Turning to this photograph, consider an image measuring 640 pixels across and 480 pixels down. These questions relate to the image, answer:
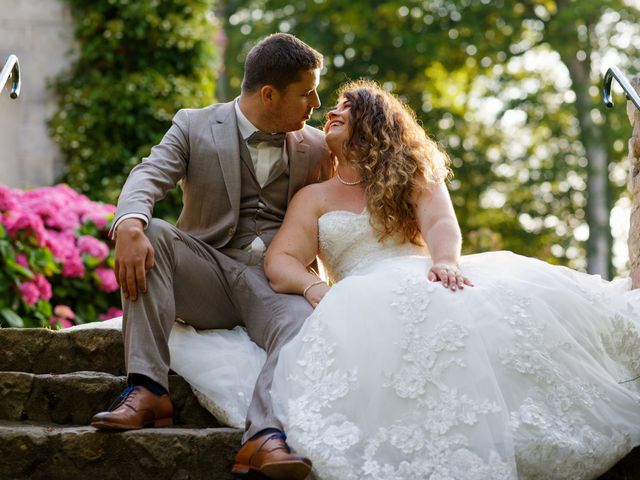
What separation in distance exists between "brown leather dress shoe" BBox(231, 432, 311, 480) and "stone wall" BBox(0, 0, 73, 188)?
5.69 meters

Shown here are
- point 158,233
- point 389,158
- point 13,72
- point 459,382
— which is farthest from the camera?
point 13,72

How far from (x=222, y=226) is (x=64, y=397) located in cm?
90

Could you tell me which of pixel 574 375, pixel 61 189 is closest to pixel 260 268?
pixel 574 375

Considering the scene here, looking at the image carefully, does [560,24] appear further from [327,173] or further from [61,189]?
[327,173]

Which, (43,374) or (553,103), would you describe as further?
(553,103)

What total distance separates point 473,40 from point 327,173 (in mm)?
11057

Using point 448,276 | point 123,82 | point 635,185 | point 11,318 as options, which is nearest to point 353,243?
point 448,276

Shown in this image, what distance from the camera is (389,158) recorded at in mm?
4070

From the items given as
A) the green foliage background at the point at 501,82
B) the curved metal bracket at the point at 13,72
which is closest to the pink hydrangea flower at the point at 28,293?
the curved metal bracket at the point at 13,72

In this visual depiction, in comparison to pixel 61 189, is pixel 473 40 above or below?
above

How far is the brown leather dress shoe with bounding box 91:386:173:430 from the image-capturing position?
327cm

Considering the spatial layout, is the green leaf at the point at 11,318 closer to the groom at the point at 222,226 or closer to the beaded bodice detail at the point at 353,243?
the groom at the point at 222,226

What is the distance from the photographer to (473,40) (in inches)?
583

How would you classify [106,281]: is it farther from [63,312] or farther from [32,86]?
[32,86]
